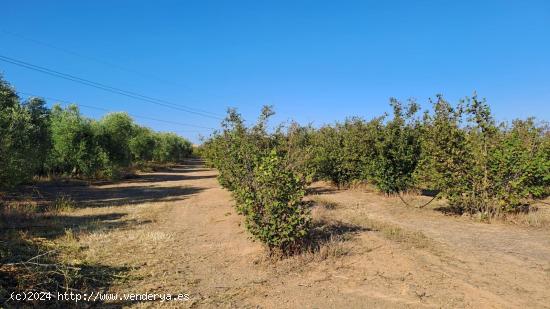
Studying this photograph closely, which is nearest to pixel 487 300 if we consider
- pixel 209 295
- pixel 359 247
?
pixel 359 247

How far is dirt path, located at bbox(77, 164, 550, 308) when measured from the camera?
5129mm

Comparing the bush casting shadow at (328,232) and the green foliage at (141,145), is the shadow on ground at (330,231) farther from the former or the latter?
the green foliage at (141,145)

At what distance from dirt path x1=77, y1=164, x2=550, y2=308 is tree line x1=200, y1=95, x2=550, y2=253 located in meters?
0.77

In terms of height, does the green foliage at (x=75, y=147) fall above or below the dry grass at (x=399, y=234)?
above

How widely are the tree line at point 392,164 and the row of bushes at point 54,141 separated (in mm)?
7536

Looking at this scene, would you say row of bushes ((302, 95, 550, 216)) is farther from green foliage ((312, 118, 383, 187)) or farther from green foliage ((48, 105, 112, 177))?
green foliage ((48, 105, 112, 177))

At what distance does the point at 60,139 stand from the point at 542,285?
23.7m

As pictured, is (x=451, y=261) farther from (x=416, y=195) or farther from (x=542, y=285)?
(x=416, y=195)

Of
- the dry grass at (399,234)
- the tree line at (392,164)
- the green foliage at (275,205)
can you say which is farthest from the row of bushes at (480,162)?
the green foliage at (275,205)

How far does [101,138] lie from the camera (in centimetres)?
2469

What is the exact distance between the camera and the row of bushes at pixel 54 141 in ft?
45.3

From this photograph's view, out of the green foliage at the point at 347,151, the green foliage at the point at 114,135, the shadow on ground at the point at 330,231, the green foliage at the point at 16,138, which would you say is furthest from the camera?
the green foliage at the point at 114,135

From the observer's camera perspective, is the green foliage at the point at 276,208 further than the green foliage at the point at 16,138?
No

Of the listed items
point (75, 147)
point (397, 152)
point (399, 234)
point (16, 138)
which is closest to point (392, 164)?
point (397, 152)
